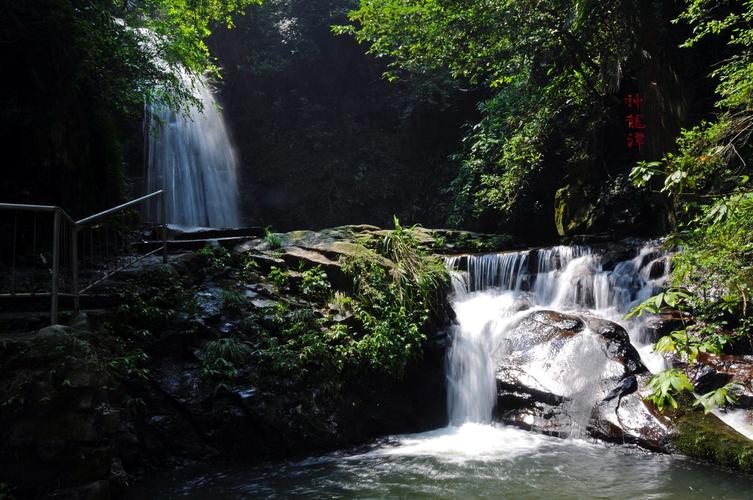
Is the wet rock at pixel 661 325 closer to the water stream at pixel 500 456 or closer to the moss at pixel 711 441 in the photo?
the water stream at pixel 500 456

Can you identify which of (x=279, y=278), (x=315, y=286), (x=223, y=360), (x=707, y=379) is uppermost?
(x=279, y=278)

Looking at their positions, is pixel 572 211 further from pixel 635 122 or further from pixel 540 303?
pixel 540 303

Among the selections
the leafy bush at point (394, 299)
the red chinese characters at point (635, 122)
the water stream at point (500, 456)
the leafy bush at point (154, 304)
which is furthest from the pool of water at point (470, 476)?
the red chinese characters at point (635, 122)

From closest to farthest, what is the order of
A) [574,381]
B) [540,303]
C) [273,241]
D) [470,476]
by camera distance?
[470,476]
[574,381]
[273,241]
[540,303]

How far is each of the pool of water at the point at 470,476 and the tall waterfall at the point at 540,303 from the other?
1.05m

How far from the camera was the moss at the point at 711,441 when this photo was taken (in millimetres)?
5613

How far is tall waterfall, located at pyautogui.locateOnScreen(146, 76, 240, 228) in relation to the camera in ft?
52.5

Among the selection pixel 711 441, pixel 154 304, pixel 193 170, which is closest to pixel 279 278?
pixel 154 304

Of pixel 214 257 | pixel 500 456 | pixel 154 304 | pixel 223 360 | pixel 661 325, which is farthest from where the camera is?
pixel 214 257

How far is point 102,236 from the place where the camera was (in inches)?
347

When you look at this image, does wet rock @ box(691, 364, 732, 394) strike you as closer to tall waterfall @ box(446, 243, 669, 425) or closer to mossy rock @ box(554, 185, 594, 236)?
tall waterfall @ box(446, 243, 669, 425)

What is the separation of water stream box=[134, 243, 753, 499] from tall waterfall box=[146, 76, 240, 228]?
9.47 m

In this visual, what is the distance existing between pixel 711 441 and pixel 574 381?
5.69 feet

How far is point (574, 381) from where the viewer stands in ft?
23.9
